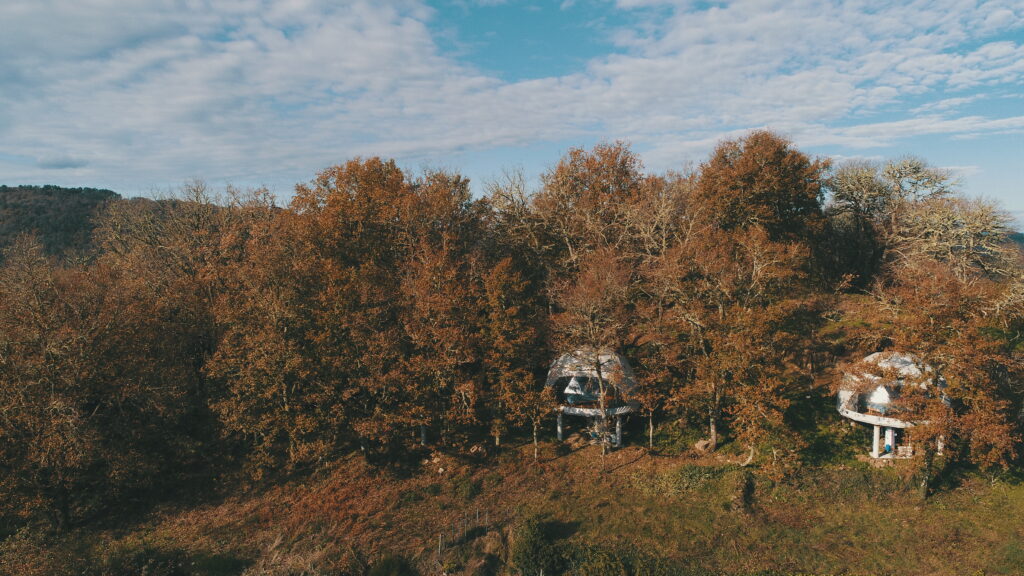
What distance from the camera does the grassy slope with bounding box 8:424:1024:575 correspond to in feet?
80.9

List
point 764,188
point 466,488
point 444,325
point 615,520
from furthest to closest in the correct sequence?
point 764,188 → point 444,325 → point 466,488 → point 615,520

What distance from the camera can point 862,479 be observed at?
2972 centimetres

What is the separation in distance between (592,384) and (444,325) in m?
11.5

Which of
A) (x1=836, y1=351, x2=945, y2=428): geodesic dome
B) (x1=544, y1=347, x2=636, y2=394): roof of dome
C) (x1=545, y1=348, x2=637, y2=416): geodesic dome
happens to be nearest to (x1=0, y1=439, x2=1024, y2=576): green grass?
(x1=836, y1=351, x2=945, y2=428): geodesic dome

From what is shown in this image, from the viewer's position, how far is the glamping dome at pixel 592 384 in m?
34.7

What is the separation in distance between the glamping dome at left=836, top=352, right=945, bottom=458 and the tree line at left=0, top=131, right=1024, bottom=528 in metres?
1.63

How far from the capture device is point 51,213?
343ft

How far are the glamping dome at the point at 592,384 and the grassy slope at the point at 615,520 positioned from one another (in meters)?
3.47

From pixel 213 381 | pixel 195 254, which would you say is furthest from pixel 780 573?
pixel 195 254

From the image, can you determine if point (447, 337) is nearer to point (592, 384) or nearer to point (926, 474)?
point (592, 384)

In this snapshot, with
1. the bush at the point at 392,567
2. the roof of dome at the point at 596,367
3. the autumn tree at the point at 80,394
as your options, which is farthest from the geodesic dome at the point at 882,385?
the autumn tree at the point at 80,394

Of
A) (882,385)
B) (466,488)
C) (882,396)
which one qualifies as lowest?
(466,488)

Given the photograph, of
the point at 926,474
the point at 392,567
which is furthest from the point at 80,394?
the point at 926,474

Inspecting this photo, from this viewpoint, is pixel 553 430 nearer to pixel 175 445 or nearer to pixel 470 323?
pixel 470 323
